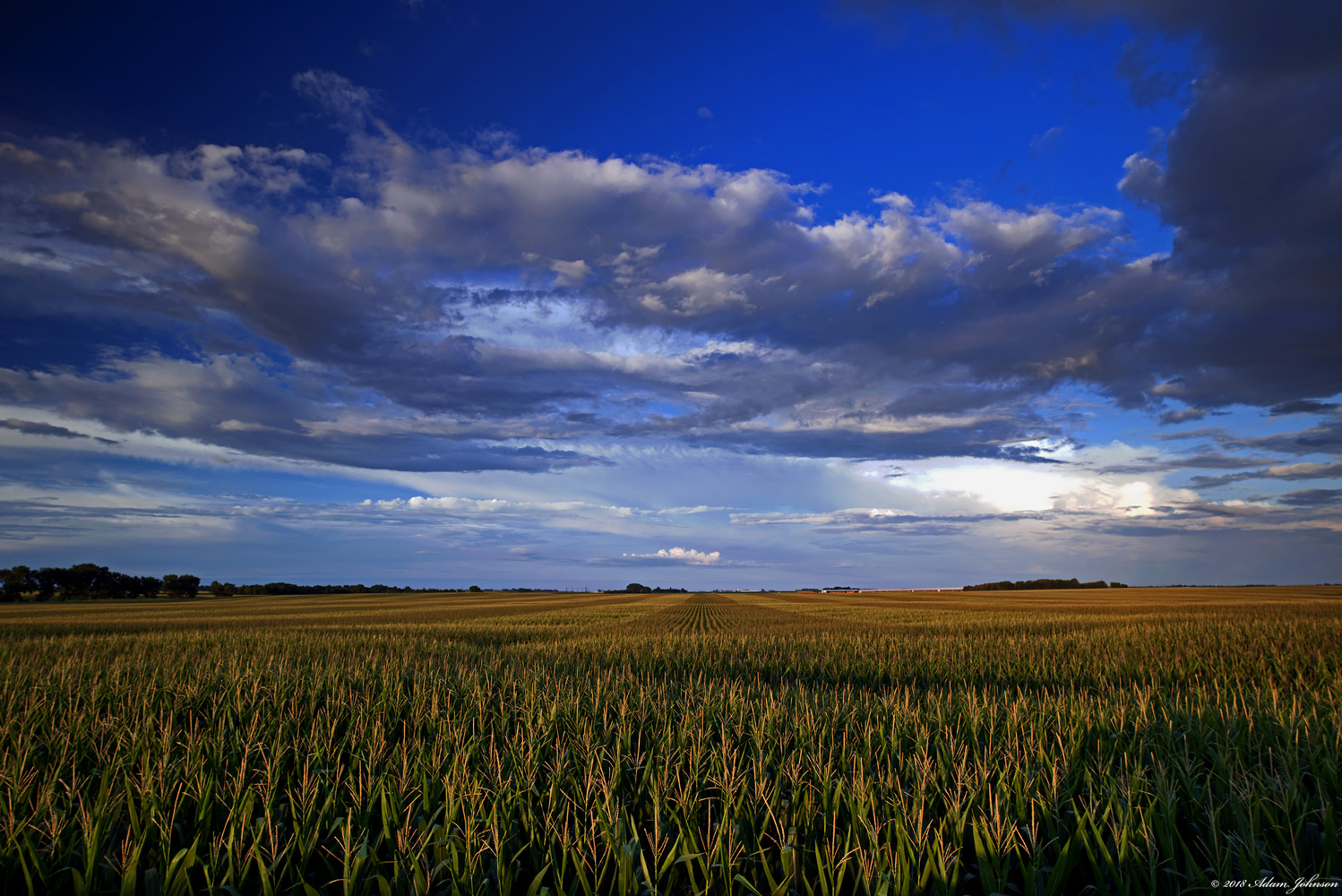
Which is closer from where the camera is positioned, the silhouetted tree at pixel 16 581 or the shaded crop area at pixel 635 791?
the shaded crop area at pixel 635 791

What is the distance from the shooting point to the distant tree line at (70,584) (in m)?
106

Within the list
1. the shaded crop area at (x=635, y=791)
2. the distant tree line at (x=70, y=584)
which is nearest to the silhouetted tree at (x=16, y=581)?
the distant tree line at (x=70, y=584)

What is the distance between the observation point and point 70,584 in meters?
109

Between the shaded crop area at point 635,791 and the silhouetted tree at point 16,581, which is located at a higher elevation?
the shaded crop area at point 635,791

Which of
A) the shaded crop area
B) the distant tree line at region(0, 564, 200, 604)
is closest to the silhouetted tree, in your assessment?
the distant tree line at region(0, 564, 200, 604)

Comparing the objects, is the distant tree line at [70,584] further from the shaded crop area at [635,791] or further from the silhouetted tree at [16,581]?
the shaded crop area at [635,791]

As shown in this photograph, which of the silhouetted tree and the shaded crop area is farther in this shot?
the silhouetted tree

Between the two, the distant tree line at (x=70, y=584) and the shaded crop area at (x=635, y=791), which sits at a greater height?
the shaded crop area at (x=635, y=791)

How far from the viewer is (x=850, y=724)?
765 cm

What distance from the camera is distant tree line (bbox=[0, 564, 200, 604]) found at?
4183 inches

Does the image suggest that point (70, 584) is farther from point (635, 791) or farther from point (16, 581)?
point (635, 791)

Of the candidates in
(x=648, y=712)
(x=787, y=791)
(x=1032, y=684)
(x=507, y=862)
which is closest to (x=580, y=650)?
(x=648, y=712)

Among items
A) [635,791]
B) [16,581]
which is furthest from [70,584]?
[635,791]

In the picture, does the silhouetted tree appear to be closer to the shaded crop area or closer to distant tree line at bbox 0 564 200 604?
distant tree line at bbox 0 564 200 604
